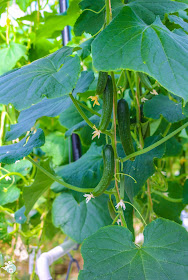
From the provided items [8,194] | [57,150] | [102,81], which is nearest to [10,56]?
[57,150]

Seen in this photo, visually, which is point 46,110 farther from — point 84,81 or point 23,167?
point 23,167

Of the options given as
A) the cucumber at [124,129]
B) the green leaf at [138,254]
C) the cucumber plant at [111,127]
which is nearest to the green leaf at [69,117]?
the cucumber plant at [111,127]

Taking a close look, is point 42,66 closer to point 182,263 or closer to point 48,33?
point 182,263

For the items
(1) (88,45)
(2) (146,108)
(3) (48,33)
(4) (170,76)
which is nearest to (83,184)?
(2) (146,108)

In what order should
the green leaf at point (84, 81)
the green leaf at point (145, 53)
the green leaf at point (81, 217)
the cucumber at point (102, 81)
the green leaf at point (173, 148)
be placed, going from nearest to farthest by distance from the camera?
the green leaf at point (145, 53) < the cucumber at point (102, 81) < the green leaf at point (84, 81) < the green leaf at point (81, 217) < the green leaf at point (173, 148)

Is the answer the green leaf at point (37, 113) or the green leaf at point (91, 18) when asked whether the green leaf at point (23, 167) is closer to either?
the green leaf at point (37, 113)

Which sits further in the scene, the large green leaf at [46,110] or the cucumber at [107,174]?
the large green leaf at [46,110]
